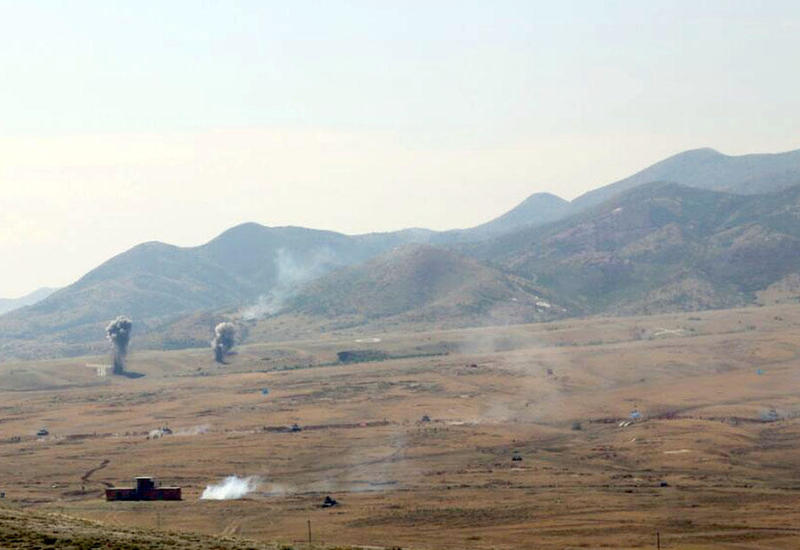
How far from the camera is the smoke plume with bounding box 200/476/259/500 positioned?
113 m

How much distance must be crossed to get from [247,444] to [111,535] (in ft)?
302

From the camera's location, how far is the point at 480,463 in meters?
Answer: 130

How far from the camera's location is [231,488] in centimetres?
11719

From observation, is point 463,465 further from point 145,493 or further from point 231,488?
point 145,493

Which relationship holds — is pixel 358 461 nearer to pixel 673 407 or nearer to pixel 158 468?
pixel 158 468

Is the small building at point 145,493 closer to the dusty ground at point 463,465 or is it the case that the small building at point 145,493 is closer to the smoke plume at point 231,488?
the dusty ground at point 463,465

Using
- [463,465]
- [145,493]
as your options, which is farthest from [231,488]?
[463,465]

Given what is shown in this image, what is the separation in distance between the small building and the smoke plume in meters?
2.96

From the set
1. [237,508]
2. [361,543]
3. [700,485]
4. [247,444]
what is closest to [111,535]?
[361,543]

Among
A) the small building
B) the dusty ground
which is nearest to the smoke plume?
the dusty ground

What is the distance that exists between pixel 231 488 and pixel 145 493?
9.73 m

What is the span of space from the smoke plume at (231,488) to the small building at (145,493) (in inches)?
117

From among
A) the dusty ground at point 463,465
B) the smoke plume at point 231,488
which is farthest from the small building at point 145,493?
the smoke plume at point 231,488

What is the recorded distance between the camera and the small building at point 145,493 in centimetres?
10994
